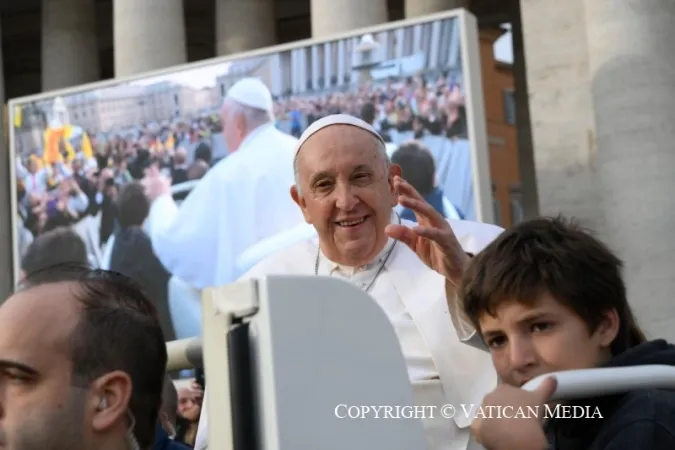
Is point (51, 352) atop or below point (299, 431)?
atop

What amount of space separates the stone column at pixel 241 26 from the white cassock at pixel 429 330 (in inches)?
877

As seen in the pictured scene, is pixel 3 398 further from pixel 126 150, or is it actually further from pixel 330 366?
pixel 126 150

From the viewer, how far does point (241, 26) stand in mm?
27688

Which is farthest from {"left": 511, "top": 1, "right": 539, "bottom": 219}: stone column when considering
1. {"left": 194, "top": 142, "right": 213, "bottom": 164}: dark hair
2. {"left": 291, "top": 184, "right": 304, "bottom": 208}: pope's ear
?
{"left": 291, "top": 184, "right": 304, "bottom": 208}: pope's ear

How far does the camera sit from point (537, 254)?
10.3ft

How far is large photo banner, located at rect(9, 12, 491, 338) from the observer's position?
1538 cm

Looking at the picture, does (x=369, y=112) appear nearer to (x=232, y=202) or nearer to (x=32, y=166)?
(x=232, y=202)

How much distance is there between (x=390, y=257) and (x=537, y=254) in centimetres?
239

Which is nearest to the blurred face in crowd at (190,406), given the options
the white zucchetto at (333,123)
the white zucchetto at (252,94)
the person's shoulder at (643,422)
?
the white zucchetto at (333,123)

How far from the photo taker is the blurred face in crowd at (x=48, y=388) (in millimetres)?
2721

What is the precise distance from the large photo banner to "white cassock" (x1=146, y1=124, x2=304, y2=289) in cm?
20

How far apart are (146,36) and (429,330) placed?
1857 cm

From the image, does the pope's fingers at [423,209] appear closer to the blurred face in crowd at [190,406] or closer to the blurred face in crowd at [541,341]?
the blurred face in crowd at [541,341]

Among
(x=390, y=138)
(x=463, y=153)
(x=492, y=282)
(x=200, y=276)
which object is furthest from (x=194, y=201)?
(x=492, y=282)
